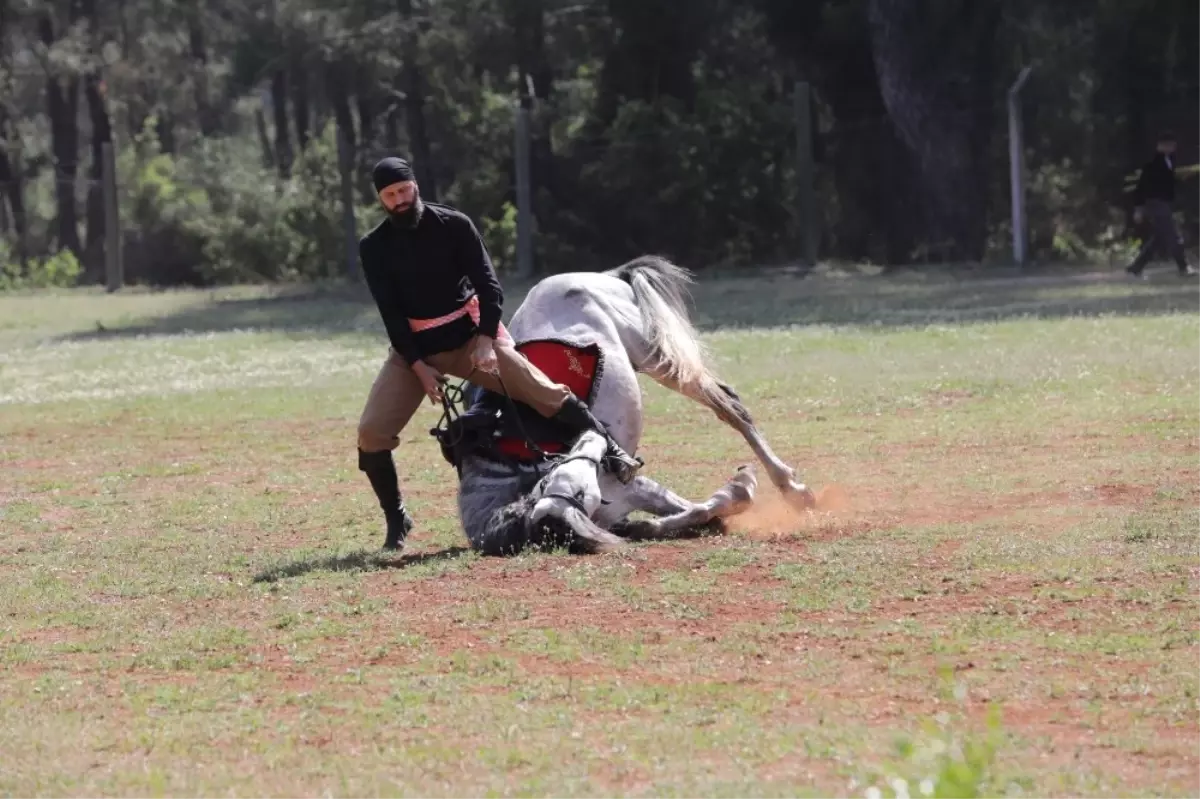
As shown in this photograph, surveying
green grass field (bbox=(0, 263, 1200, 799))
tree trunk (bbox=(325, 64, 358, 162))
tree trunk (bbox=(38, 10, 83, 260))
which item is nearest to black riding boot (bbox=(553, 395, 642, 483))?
green grass field (bbox=(0, 263, 1200, 799))

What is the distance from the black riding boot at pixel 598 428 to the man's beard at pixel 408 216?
115cm

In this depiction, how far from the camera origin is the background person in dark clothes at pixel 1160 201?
85.8ft

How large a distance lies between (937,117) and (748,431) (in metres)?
22.6

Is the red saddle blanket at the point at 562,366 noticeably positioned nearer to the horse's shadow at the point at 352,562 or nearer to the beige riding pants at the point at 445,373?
the beige riding pants at the point at 445,373

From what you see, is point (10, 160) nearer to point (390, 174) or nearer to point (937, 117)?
point (937, 117)

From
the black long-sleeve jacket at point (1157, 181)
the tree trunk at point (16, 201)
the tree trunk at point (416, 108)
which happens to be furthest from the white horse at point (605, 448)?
the tree trunk at point (16, 201)

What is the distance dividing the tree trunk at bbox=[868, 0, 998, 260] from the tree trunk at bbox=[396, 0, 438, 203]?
9.35 meters

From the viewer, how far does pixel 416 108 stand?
41.6 m

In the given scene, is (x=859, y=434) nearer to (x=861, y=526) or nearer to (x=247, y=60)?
(x=861, y=526)

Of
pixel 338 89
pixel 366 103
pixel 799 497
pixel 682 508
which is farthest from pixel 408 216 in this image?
pixel 366 103

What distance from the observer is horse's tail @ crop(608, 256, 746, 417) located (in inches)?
411

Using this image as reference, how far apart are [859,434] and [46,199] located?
70093mm

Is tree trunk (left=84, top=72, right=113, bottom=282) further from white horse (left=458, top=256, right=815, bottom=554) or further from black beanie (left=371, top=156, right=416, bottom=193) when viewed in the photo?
black beanie (left=371, top=156, right=416, bottom=193)

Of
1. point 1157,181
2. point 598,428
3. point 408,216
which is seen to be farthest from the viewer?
point 1157,181
